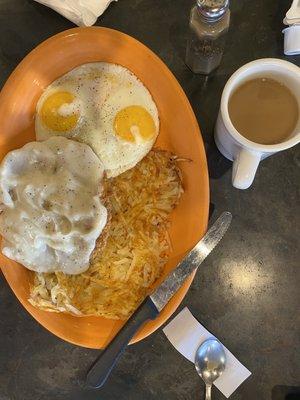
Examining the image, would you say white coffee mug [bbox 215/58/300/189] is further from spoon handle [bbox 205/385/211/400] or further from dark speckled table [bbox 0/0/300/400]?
spoon handle [bbox 205/385/211/400]

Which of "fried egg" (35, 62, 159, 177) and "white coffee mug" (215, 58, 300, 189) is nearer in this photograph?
"white coffee mug" (215, 58, 300, 189)

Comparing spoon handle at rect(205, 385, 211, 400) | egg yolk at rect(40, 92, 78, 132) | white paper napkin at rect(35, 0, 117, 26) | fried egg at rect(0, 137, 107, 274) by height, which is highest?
white paper napkin at rect(35, 0, 117, 26)

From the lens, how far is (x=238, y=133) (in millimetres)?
1490

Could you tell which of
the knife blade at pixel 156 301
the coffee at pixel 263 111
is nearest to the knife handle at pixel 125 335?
the knife blade at pixel 156 301

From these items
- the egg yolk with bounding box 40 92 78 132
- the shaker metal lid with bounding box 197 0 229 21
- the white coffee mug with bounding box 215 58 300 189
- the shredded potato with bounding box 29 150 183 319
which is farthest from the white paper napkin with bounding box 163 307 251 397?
the shaker metal lid with bounding box 197 0 229 21

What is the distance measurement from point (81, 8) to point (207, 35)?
435mm

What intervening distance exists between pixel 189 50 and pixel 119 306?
863mm

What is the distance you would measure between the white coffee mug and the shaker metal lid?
0.17m

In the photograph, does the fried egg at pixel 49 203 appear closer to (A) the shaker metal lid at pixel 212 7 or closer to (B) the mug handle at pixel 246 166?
(B) the mug handle at pixel 246 166

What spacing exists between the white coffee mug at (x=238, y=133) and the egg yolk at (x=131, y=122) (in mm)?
306

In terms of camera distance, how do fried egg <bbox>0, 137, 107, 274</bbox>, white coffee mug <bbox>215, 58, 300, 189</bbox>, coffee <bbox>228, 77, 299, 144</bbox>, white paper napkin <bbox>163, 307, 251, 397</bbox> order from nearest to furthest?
white coffee mug <bbox>215, 58, 300, 189</bbox>, coffee <bbox>228, 77, 299, 144</bbox>, fried egg <bbox>0, 137, 107, 274</bbox>, white paper napkin <bbox>163, 307, 251, 397</bbox>

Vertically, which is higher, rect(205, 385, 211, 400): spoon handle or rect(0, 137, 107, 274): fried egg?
rect(0, 137, 107, 274): fried egg

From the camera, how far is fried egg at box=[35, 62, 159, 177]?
5.83 feet

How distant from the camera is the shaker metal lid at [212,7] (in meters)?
1.49
